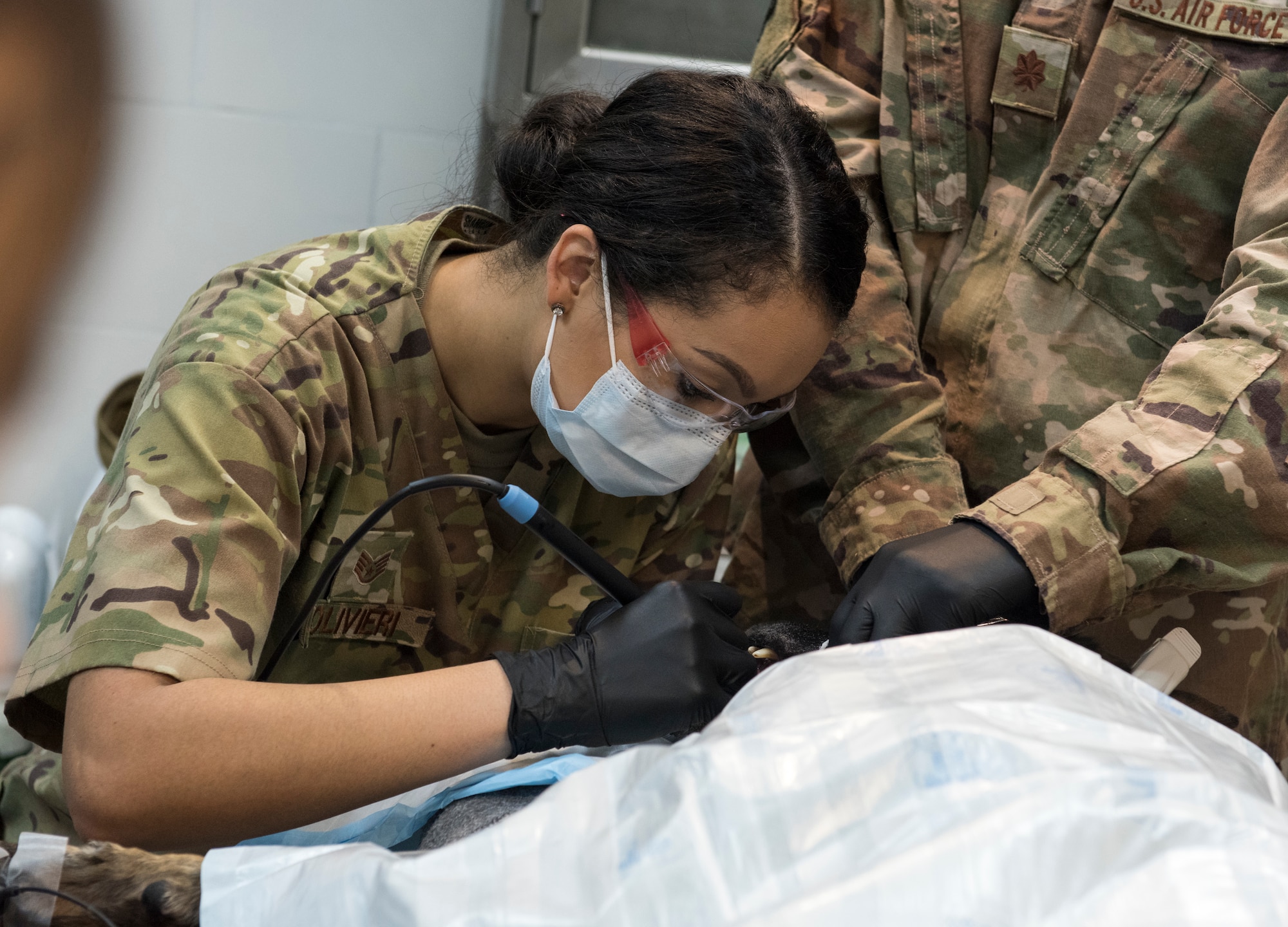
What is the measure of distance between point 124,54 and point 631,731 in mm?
1743

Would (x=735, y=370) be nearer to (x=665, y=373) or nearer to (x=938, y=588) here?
(x=665, y=373)

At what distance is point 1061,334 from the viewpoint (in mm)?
1243

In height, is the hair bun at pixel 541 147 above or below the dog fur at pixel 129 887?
above

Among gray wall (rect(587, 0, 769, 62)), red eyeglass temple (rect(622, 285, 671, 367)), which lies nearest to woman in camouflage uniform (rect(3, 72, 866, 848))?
red eyeglass temple (rect(622, 285, 671, 367))

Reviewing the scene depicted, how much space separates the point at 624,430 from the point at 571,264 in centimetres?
18

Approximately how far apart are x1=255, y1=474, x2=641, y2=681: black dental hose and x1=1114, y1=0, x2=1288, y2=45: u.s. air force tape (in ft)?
3.03

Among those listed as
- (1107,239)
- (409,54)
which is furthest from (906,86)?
(409,54)

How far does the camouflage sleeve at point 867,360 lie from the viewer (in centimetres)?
120

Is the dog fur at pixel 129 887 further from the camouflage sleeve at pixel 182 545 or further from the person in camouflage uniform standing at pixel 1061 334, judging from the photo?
the person in camouflage uniform standing at pixel 1061 334

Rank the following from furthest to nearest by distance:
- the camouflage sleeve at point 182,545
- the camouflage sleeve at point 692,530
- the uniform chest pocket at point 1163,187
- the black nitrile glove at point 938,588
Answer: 1. the camouflage sleeve at point 692,530
2. the uniform chest pocket at point 1163,187
3. the black nitrile glove at point 938,588
4. the camouflage sleeve at point 182,545

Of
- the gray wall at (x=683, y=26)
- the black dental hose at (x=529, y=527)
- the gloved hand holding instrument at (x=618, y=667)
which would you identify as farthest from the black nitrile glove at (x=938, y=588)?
the gray wall at (x=683, y=26)

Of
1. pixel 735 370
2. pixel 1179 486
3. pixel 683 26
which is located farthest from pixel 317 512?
pixel 683 26

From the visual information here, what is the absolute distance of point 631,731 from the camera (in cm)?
88

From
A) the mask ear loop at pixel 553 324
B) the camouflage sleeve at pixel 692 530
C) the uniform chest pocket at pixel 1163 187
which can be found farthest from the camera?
the camouflage sleeve at pixel 692 530
